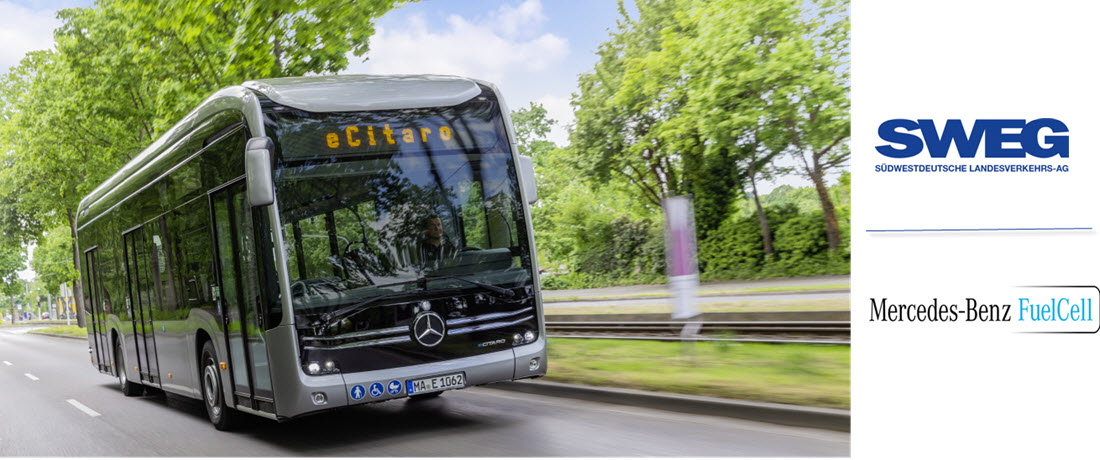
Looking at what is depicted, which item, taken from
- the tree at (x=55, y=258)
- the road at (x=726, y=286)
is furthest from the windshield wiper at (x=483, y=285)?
the tree at (x=55, y=258)

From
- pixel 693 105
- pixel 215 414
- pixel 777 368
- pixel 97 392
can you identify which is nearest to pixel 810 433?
pixel 777 368

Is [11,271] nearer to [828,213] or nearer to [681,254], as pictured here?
[828,213]

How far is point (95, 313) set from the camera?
14867 mm

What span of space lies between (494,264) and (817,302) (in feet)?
42.0

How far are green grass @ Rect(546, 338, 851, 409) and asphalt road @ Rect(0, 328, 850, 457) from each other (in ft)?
1.91

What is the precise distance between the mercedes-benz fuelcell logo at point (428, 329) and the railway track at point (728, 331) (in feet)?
12.1

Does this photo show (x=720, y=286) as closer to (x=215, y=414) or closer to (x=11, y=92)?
(x=215, y=414)

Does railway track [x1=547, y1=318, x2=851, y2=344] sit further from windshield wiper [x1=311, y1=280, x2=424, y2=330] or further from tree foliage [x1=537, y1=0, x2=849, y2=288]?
tree foliage [x1=537, y1=0, x2=849, y2=288]

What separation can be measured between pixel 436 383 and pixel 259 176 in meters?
2.09

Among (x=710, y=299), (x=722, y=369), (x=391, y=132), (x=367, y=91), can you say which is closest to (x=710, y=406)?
(x=722, y=369)

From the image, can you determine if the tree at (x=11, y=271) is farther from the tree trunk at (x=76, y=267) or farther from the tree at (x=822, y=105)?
the tree at (x=822, y=105)

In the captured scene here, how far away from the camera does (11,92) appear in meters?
38.8

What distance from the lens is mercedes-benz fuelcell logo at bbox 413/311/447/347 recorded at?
24.1ft
